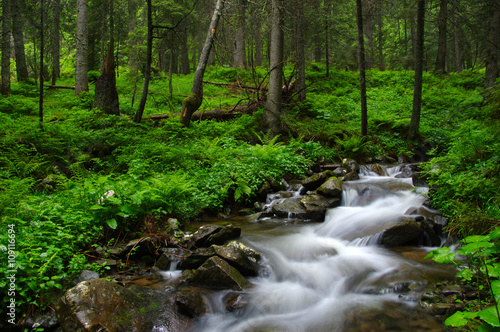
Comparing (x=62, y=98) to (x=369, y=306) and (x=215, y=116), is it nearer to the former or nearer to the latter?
(x=215, y=116)

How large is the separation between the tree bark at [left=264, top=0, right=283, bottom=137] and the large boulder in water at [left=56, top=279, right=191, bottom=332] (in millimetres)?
8570

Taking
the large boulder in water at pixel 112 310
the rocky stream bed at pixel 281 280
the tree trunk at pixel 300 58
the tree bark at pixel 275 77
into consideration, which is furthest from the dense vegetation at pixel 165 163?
the tree trunk at pixel 300 58

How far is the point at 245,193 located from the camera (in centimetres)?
752

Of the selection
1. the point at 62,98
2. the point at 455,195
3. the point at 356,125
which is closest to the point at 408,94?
the point at 356,125

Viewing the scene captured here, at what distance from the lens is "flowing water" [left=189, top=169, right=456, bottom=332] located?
3564mm

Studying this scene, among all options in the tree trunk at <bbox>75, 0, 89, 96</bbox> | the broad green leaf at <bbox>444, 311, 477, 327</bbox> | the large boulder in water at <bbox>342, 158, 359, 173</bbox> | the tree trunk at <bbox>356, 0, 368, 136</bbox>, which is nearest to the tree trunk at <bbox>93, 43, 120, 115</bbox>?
the tree trunk at <bbox>75, 0, 89, 96</bbox>

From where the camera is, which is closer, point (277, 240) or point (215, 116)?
point (277, 240)

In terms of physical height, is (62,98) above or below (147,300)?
above

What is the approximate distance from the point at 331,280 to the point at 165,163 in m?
5.24

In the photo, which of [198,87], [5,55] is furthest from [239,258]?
[5,55]

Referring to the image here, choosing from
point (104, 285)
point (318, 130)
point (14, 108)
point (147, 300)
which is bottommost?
point (147, 300)

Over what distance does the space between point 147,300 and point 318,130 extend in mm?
9982

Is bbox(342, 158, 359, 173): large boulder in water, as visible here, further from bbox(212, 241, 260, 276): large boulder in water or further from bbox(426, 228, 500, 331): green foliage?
bbox(212, 241, 260, 276): large boulder in water

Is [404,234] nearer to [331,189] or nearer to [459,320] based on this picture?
[331,189]
